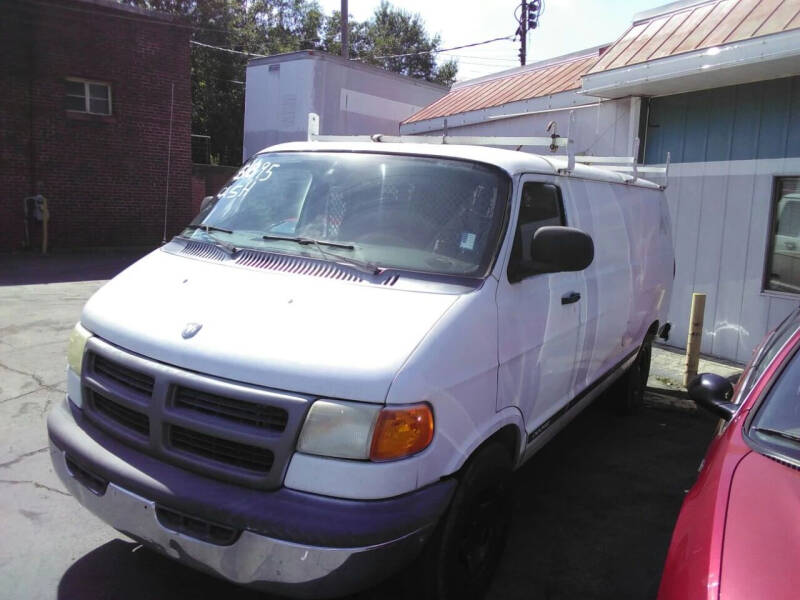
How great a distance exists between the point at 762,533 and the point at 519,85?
10.2m

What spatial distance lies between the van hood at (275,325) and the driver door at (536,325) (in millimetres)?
462

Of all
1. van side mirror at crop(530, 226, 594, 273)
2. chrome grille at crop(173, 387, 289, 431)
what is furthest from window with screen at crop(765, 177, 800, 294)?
chrome grille at crop(173, 387, 289, 431)

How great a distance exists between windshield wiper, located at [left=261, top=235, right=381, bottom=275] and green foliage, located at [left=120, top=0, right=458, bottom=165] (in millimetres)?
27911

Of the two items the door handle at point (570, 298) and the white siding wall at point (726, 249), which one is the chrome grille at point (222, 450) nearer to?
the door handle at point (570, 298)

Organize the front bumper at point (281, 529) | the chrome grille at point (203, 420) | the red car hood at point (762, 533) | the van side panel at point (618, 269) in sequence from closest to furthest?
the red car hood at point (762, 533)
the front bumper at point (281, 529)
the chrome grille at point (203, 420)
the van side panel at point (618, 269)

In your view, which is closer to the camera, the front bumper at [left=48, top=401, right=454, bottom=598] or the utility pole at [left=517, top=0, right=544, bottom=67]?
the front bumper at [left=48, top=401, right=454, bottom=598]

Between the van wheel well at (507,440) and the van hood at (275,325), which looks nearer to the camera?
the van hood at (275,325)

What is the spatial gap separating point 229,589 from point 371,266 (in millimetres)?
1643

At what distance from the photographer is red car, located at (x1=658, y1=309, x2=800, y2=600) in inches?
68.9

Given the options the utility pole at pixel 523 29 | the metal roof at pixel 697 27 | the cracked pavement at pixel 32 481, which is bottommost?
the cracked pavement at pixel 32 481

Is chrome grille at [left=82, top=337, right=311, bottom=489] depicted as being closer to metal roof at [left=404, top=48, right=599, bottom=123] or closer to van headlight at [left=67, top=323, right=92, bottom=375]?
van headlight at [left=67, top=323, right=92, bottom=375]

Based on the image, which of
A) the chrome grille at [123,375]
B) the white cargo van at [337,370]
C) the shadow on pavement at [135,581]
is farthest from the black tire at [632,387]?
the chrome grille at [123,375]

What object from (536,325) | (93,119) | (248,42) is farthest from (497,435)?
(248,42)

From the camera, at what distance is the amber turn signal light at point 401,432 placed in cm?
230
